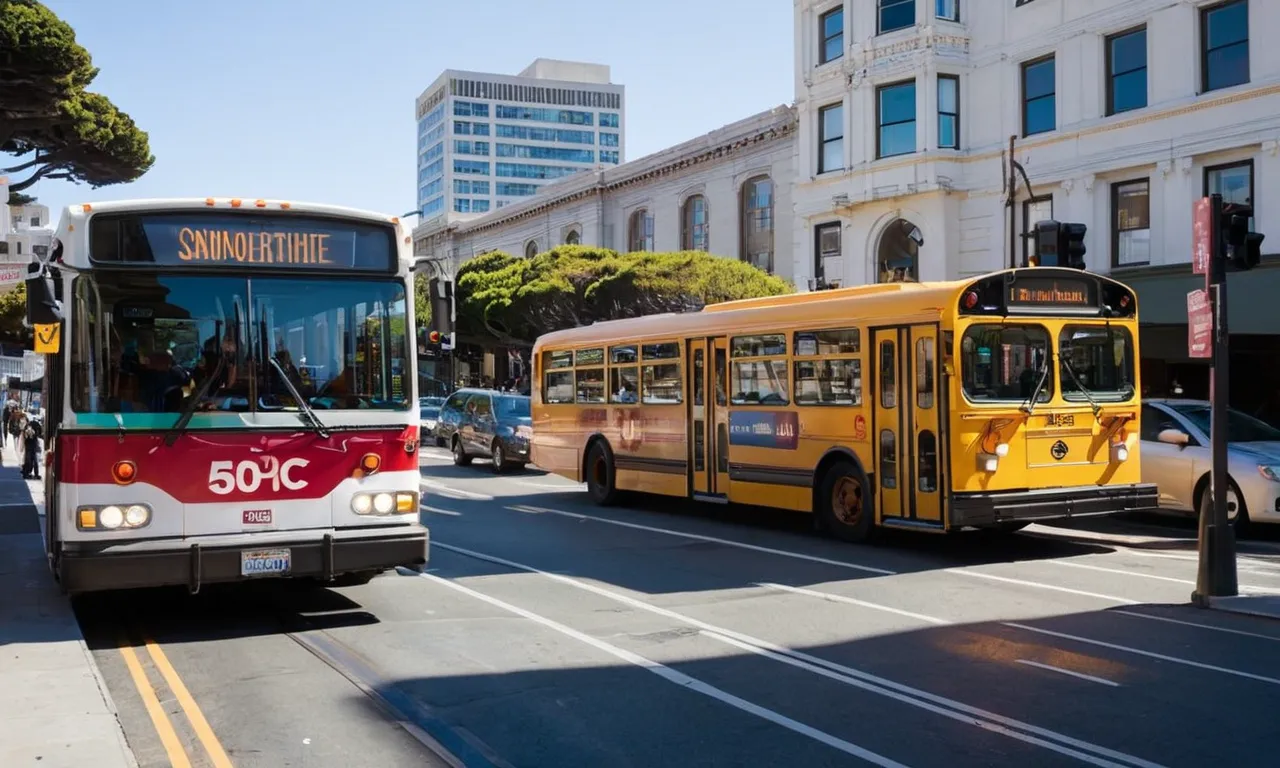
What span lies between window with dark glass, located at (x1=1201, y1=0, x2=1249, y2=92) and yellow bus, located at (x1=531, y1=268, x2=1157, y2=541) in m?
13.5

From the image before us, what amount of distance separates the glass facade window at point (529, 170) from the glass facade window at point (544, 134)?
3445mm

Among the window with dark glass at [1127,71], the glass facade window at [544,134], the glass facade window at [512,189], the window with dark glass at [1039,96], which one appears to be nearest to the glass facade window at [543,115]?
the glass facade window at [544,134]

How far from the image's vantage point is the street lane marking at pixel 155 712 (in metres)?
6.21

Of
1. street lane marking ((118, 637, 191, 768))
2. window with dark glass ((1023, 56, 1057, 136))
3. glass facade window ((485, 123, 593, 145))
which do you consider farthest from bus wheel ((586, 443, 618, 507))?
glass facade window ((485, 123, 593, 145))

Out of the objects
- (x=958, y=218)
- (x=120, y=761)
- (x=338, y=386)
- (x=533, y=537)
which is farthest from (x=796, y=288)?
(x=120, y=761)

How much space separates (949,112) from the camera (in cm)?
3083

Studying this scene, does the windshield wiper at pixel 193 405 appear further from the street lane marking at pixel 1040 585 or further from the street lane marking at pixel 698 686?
the street lane marking at pixel 1040 585

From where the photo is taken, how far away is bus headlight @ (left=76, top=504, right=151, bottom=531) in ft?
27.2

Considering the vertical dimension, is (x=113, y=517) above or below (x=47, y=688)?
above

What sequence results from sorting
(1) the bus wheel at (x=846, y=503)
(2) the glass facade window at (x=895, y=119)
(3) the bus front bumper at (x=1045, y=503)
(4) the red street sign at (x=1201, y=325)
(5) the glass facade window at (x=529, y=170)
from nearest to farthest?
(4) the red street sign at (x=1201, y=325) < (3) the bus front bumper at (x=1045, y=503) < (1) the bus wheel at (x=846, y=503) < (2) the glass facade window at (x=895, y=119) < (5) the glass facade window at (x=529, y=170)

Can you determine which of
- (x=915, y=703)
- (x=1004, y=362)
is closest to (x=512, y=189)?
(x=1004, y=362)

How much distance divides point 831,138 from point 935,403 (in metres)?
22.0

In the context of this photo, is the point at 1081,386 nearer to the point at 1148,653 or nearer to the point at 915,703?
the point at 1148,653

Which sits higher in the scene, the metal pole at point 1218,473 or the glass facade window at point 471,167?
the glass facade window at point 471,167
